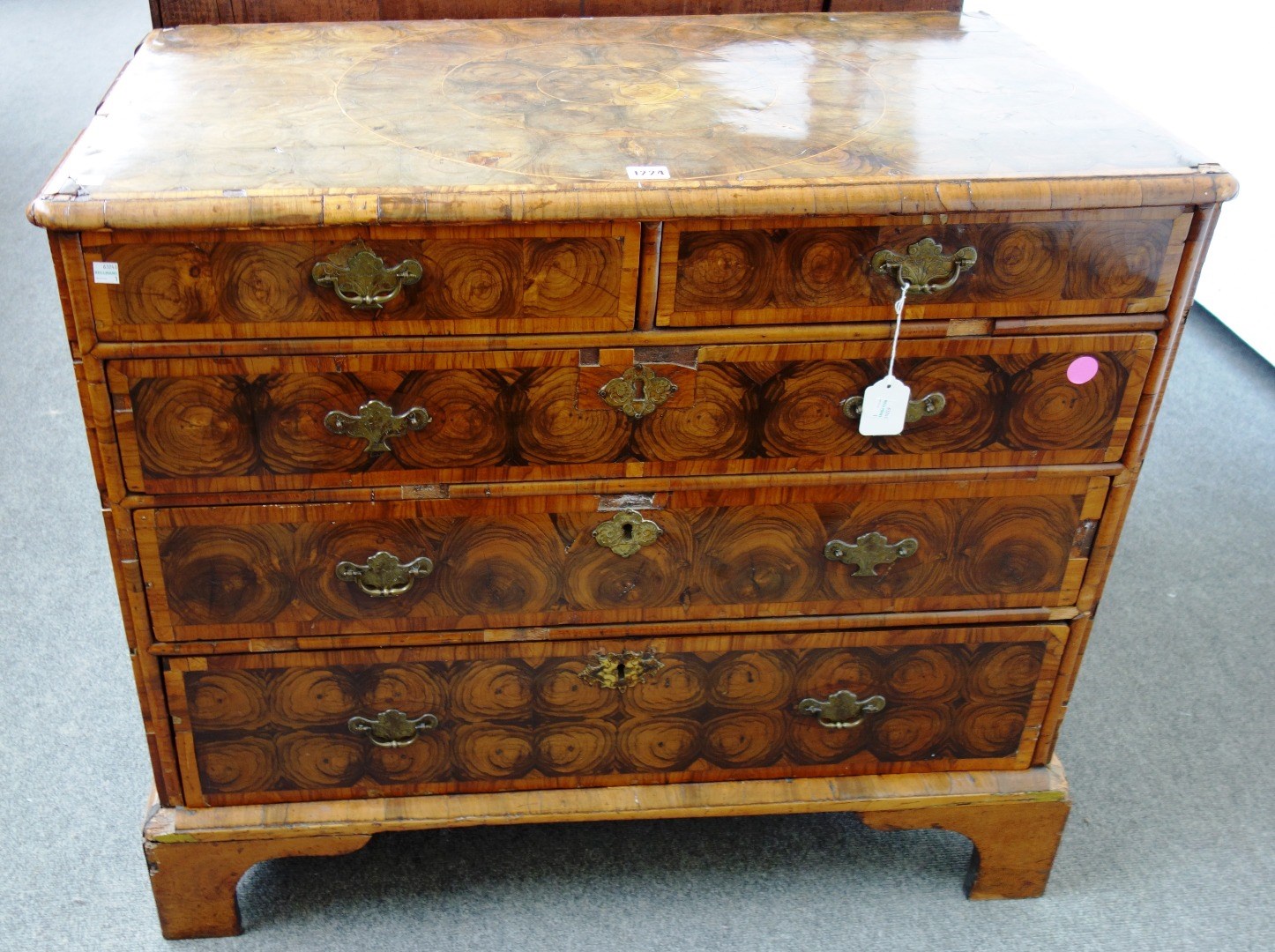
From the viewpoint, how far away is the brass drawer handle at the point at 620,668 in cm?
155

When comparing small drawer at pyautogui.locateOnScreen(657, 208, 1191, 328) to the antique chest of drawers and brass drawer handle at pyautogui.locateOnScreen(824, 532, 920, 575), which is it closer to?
the antique chest of drawers

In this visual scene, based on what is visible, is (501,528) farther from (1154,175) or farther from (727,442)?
(1154,175)

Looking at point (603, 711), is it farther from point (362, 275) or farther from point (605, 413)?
point (362, 275)

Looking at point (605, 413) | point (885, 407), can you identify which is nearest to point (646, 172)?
point (605, 413)

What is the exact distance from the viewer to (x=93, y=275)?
123 centimetres

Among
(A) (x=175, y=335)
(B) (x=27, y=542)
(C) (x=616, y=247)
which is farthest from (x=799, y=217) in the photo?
(B) (x=27, y=542)

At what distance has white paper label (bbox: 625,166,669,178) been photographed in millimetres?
1286

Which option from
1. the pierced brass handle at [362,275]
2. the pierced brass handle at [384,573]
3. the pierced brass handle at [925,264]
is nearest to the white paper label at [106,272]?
the pierced brass handle at [362,275]

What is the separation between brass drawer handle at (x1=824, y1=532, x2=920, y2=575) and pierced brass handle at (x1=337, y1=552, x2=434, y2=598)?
482mm

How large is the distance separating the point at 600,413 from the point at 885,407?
321 mm

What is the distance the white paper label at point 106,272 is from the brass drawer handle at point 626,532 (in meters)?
0.58

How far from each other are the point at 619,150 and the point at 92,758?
49.2 inches

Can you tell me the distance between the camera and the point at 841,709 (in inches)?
63.3

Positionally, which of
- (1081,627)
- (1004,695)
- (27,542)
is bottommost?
(27,542)
